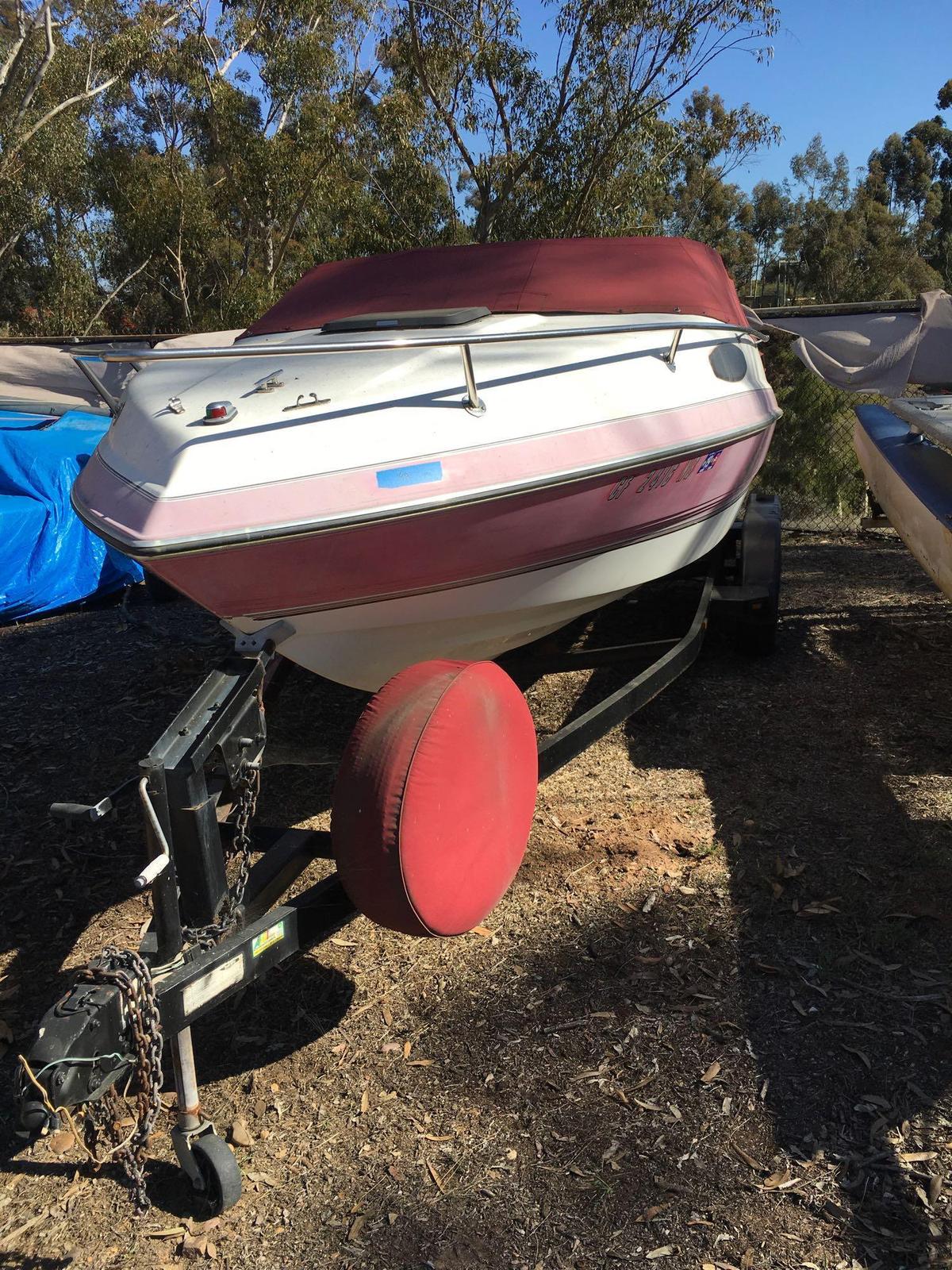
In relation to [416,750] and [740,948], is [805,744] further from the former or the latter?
[416,750]

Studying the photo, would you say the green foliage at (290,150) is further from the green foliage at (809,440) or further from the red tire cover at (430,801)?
the red tire cover at (430,801)

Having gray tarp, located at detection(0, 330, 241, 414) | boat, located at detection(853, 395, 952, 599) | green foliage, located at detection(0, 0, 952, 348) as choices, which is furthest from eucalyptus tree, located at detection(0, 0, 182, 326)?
boat, located at detection(853, 395, 952, 599)

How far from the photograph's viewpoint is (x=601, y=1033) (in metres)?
2.37

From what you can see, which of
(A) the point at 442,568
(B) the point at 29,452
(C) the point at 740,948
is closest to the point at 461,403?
(A) the point at 442,568

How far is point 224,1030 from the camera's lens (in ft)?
8.14

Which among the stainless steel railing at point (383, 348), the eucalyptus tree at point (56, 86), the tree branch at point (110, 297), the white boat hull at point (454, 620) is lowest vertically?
the white boat hull at point (454, 620)

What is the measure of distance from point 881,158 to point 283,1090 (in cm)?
5011

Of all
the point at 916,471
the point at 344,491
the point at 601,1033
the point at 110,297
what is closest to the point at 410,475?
the point at 344,491

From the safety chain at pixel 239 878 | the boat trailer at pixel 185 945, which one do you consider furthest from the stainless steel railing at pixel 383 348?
the safety chain at pixel 239 878

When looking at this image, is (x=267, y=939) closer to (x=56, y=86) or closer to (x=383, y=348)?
(x=383, y=348)

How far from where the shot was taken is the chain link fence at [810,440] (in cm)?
959

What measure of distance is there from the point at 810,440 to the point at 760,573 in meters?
6.12

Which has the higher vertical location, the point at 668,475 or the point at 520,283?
the point at 520,283

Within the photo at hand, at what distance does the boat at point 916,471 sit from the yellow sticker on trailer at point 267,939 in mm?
3052
